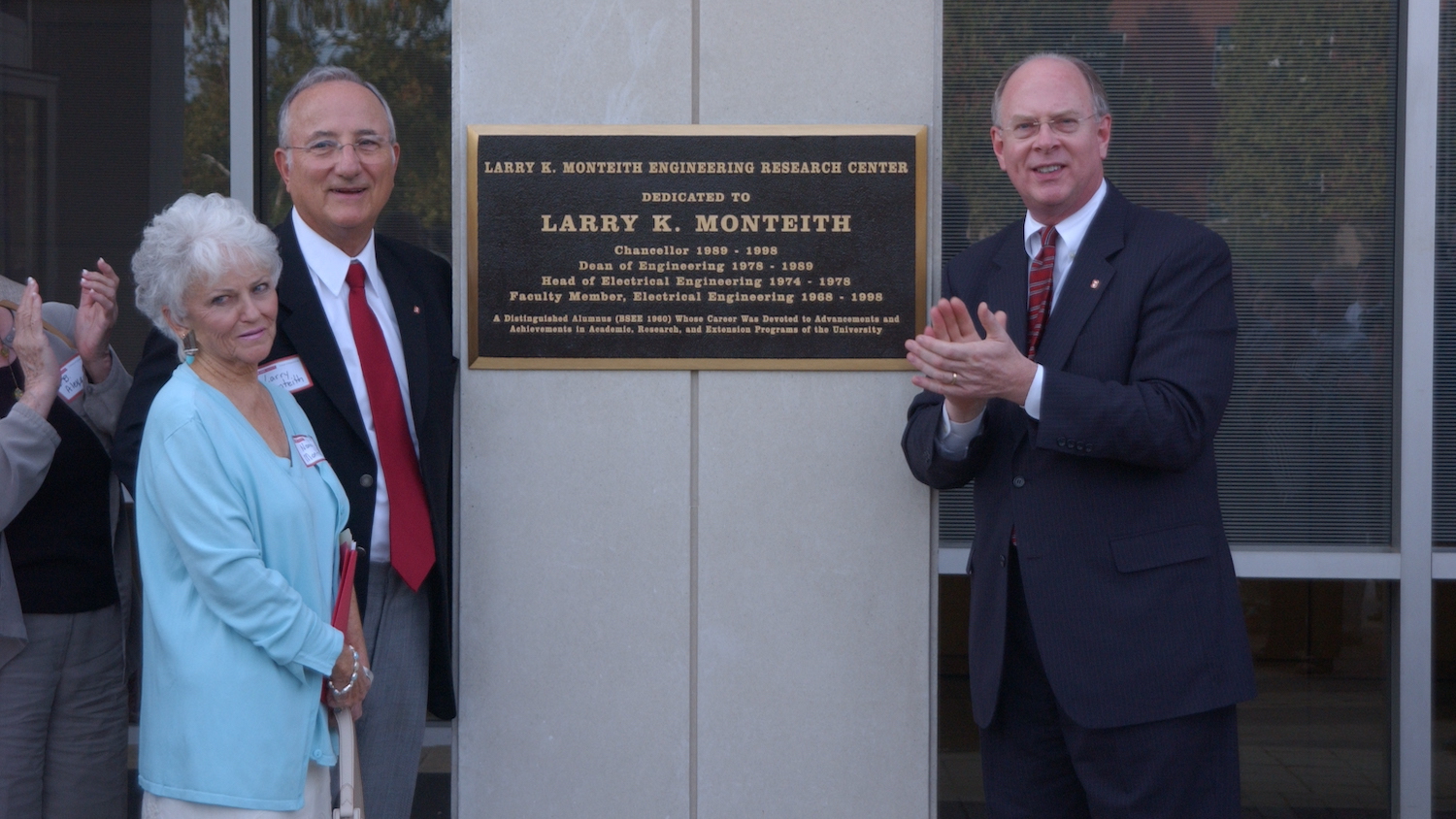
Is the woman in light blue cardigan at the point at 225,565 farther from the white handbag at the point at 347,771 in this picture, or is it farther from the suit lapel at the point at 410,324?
the suit lapel at the point at 410,324

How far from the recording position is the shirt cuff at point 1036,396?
2.62 m

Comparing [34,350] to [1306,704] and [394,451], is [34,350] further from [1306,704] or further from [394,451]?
[1306,704]

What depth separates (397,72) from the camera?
472 cm

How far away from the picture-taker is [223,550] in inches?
91.2

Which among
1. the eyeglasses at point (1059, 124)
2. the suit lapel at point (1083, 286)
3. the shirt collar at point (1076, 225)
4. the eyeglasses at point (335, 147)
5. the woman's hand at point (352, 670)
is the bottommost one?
the woman's hand at point (352, 670)

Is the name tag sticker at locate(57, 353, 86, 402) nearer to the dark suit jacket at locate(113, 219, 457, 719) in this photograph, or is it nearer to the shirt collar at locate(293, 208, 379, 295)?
the dark suit jacket at locate(113, 219, 457, 719)

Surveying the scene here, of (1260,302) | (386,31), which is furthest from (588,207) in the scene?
(1260,302)

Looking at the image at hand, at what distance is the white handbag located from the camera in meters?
2.53

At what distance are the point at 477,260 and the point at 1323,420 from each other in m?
2.96

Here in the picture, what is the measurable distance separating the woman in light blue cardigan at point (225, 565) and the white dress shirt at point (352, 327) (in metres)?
0.28

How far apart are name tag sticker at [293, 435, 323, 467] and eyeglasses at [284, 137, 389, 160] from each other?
68cm

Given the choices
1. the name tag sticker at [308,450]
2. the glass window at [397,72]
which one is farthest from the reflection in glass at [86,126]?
the name tag sticker at [308,450]

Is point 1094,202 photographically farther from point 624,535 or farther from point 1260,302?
point 1260,302

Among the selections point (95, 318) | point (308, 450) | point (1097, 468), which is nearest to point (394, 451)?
point (308, 450)
